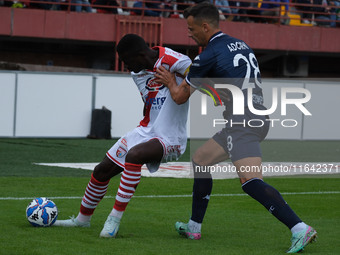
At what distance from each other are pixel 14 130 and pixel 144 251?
44.5 feet

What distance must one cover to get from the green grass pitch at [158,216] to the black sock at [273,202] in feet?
1.01

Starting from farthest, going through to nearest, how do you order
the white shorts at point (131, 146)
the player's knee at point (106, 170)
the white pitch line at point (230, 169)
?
the white pitch line at point (230, 169) < the player's knee at point (106, 170) < the white shorts at point (131, 146)

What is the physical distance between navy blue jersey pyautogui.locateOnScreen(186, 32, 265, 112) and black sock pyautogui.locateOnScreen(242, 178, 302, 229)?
2.12 feet

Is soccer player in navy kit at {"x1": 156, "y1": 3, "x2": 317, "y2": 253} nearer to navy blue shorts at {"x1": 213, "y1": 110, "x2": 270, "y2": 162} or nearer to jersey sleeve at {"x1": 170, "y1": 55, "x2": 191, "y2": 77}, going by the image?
navy blue shorts at {"x1": 213, "y1": 110, "x2": 270, "y2": 162}

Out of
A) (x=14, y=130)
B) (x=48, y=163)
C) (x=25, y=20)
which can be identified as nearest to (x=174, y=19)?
(x=25, y=20)

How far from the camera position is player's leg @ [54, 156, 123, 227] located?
658 centimetres

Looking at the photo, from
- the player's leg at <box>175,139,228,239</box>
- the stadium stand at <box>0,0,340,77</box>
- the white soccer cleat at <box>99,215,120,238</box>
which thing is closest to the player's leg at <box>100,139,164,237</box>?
the white soccer cleat at <box>99,215,120,238</box>

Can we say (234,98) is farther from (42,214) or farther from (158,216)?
(158,216)

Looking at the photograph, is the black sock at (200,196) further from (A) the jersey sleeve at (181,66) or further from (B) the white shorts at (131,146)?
(A) the jersey sleeve at (181,66)

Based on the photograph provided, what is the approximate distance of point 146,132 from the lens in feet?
21.2

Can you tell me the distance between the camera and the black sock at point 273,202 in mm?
5645

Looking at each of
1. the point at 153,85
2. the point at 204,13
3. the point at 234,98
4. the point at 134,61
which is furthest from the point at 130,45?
the point at 234,98

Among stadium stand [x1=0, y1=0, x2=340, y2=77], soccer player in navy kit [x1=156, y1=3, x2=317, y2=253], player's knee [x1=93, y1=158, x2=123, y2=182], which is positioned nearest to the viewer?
soccer player in navy kit [x1=156, y1=3, x2=317, y2=253]

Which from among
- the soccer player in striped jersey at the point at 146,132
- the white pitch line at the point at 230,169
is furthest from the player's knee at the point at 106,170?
the white pitch line at the point at 230,169
